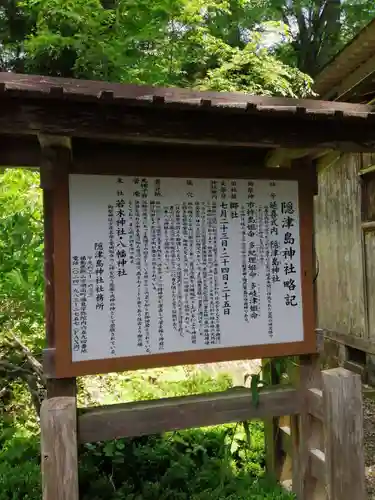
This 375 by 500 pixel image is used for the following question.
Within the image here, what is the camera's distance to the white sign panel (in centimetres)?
286

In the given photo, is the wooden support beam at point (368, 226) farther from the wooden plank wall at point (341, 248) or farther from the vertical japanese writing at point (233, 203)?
the vertical japanese writing at point (233, 203)

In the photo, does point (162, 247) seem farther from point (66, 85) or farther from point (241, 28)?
point (241, 28)

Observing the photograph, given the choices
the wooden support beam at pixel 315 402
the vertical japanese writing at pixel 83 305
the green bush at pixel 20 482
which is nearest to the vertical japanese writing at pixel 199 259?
the vertical japanese writing at pixel 83 305

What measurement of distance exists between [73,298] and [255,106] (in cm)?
156

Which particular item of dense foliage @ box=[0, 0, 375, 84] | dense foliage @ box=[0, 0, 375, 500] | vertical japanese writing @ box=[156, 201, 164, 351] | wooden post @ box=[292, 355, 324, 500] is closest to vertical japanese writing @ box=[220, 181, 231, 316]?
vertical japanese writing @ box=[156, 201, 164, 351]

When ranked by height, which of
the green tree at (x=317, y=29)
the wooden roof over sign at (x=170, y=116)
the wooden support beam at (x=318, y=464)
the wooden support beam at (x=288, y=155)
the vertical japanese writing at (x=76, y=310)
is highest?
the green tree at (x=317, y=29)

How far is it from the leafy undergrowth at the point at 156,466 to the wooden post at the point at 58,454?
1043mm

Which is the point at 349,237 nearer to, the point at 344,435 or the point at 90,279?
the point at 344,435

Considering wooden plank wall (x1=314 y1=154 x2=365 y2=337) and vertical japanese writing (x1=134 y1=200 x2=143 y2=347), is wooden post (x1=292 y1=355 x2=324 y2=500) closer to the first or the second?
vertical japanese writing (x1=134 y1=200 x2=143 y2=347)

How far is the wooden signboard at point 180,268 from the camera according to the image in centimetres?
284

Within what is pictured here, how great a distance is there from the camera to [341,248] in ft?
→ 25.5

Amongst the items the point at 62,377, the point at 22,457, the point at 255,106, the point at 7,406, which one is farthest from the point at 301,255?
the point at 7,406

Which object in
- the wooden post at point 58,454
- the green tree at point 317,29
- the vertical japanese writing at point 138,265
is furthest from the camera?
the green tree at point 317,29

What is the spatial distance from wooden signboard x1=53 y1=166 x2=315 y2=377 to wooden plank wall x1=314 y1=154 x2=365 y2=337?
4.20 m
